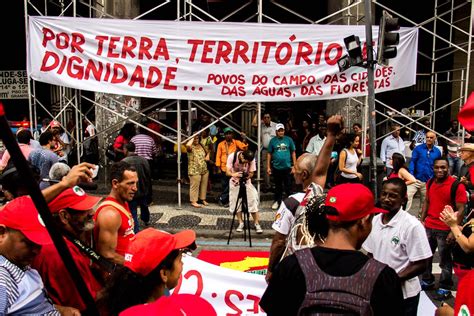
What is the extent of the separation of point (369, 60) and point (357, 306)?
6.48 metres

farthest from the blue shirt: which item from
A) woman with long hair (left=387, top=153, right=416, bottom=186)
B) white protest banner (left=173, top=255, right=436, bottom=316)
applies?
white protest banner (left=173, top=255, right=436, bottom=316)

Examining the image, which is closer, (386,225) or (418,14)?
(386,225)

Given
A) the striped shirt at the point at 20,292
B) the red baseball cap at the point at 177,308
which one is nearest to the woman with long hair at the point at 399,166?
the striped shirt at the point at 20,292

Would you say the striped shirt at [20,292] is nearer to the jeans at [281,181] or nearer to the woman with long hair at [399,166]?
the woman with long hair at [399,166]

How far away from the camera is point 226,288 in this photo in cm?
441

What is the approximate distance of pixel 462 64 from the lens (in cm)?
1573

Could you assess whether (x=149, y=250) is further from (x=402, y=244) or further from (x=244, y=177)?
(x=244, y=177)

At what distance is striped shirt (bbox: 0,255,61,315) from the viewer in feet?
7.19

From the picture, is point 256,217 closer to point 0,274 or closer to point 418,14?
point 0,274

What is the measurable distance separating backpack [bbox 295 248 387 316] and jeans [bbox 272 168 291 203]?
819 centimetres

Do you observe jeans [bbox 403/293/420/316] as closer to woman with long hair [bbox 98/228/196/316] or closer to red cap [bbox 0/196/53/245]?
woman with long hair [bbox 98/228/196/316]

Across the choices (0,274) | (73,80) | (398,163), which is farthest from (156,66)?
(0,274)

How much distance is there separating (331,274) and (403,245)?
177cm

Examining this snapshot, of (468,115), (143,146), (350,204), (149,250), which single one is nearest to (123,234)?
(149,250)
